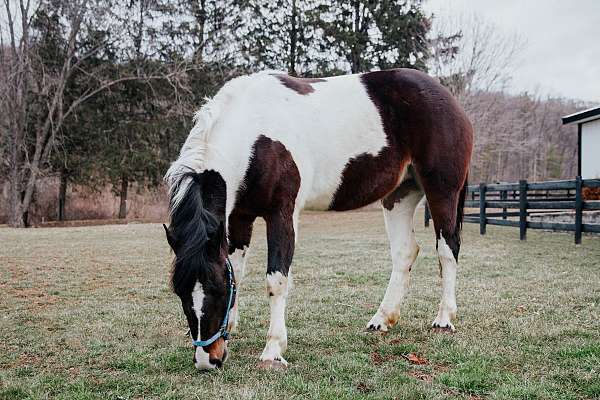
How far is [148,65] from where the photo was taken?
2072 centimetres

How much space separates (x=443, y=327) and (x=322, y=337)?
941 millimetres

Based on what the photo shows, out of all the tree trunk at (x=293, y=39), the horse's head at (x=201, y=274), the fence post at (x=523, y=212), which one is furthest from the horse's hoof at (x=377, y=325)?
the tree trunk at (x=293, y=39)

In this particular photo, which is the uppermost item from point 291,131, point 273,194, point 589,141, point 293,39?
point 293,39

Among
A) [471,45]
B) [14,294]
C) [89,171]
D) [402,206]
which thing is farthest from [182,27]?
[402,206]

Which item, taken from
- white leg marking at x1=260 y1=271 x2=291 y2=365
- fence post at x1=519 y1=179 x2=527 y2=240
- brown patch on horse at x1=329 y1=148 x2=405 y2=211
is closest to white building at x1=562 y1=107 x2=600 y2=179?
fence post at x1=519 y1=179 x2=527 y2=240

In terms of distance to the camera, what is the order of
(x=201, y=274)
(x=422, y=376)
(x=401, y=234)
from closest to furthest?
(x=201, y=274)
(x=422, y=376)
(x=401, y=234)

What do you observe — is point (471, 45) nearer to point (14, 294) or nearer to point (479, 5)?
point (479, 5)

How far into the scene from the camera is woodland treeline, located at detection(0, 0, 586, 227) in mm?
18609

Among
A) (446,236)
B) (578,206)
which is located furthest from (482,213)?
(446,236)

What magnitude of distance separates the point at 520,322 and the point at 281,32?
23409 mm

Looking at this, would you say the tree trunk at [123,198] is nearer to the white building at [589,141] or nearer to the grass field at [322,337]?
the grass field at [322,337]

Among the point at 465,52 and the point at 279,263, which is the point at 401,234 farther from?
the point at 465,52

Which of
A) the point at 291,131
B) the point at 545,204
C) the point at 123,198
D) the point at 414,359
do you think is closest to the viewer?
the point at 414,359

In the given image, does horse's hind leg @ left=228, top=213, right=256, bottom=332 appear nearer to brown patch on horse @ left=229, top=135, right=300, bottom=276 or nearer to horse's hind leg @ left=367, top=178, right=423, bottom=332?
brown patch on horse @ left=229, top=135, right=300, bottom=276
